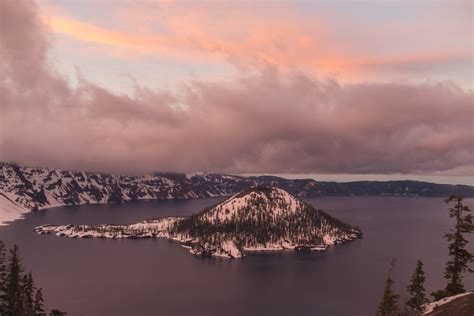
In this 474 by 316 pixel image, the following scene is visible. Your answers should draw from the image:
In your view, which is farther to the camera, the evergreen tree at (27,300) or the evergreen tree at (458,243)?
the evergreen tree at (27,300)

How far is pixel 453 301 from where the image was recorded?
48875mm

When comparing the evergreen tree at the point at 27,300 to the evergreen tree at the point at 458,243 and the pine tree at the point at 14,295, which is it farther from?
the evergreen tree at the point at 458,243

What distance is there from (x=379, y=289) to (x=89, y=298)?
142564mm

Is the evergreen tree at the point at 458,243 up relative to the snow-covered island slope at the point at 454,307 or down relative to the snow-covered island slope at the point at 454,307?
up

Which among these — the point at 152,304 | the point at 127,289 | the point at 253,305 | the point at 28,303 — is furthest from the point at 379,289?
the point at 28,303

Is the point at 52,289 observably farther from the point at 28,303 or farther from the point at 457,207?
the point at 457,207

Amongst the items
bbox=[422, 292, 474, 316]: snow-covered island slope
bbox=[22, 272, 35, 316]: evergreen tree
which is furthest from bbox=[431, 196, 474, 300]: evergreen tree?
bbox=[22, 272, 35, 316]: evergreen tree

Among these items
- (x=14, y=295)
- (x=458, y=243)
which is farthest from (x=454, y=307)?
(x=14, y=295)

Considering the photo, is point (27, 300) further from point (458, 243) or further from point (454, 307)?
point (458, 243)

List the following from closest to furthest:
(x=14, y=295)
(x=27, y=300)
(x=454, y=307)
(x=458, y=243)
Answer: (x=454, y=307) < (x=458, y=243) < (x=27, y=300) < (x=14, y=295)

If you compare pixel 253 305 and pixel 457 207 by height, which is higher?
pixel 457 207

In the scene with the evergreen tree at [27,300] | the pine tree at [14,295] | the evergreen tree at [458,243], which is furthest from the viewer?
the pine tree at [14,295]

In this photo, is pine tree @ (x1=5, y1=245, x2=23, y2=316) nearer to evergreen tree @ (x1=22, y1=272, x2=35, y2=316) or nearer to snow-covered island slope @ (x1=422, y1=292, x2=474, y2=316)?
evergreen tree @ (x1=22, y1=272, x2=35, y2=316)

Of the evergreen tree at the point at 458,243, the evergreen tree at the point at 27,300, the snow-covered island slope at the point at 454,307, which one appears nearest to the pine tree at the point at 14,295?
the evergreen tree at the point at 27,300
